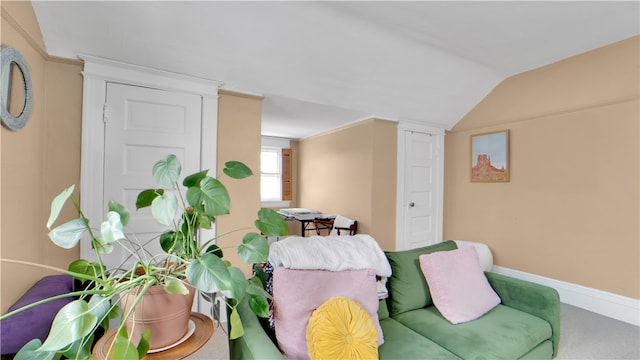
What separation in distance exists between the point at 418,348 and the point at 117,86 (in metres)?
2.81

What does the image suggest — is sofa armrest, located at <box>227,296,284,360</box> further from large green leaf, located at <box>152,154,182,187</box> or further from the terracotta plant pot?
large green leaf, located at <box>152,154,182,187</box>

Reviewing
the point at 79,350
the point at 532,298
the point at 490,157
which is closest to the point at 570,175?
the point at 490,157

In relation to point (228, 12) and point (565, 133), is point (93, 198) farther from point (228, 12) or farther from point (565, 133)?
point (565, 133)

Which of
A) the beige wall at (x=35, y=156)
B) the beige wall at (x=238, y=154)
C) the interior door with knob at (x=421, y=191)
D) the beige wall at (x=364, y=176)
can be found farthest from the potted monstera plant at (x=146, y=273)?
the interior door with knob at (x=421, y=191)

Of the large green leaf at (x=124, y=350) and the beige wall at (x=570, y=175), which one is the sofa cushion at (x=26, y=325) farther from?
the beige wall at (x=570, y=175)

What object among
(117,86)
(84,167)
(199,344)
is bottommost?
(199,344)

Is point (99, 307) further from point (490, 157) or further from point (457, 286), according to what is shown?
point (490, 157)

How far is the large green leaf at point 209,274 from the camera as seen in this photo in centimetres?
86

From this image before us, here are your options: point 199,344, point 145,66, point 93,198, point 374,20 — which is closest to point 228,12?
point 145,66

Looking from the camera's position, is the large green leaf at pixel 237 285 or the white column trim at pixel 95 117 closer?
the large green leaf at pixel 237 285

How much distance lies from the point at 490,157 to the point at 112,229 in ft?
14.0

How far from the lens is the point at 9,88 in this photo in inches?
60.3

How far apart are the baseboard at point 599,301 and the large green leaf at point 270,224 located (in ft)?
11.8

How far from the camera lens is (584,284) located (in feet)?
9.98
